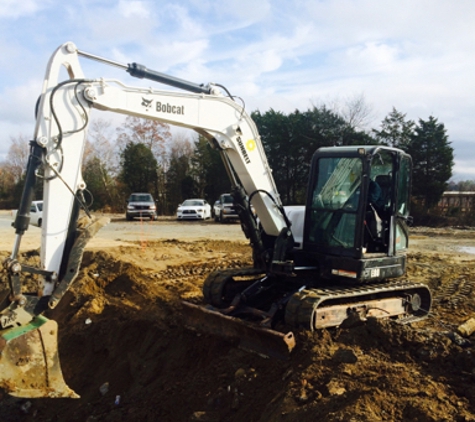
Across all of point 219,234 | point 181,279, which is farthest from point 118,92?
point 219,234

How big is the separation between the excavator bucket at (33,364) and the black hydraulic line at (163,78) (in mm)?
2842

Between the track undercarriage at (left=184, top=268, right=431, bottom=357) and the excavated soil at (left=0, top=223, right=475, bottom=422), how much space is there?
0.19m

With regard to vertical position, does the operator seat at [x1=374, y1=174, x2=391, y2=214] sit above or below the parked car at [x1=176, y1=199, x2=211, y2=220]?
above

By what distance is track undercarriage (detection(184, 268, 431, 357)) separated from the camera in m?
5.91

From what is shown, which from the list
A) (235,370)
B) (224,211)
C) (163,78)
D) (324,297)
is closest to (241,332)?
(235,370)

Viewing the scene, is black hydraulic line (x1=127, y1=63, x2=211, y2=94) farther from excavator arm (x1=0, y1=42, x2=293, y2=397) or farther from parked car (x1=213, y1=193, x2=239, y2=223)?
parked car (x1=213, y1=193, x2=239, y2=223)

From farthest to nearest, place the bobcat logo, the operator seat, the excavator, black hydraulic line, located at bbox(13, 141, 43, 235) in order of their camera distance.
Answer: the operator seat
the bobcat logo
the excavator
black hydraulic line, located at bbox(13, 141, 43, 235)

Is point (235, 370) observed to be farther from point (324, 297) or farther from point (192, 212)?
point (192, 212)

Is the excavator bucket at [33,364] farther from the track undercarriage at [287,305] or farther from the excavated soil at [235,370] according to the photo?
the track undercarriage at [287,305]

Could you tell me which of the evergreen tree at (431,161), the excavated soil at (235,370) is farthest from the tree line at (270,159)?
the excavated soil at (235,370)

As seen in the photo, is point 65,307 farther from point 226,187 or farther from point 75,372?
point 226,187

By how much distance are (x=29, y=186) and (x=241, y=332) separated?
2.95 meters

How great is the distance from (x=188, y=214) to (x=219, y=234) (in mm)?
8886

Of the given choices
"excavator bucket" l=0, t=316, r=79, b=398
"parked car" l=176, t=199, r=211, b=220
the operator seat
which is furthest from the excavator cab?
"parked car" l=176, t=199, r=211, b=220
